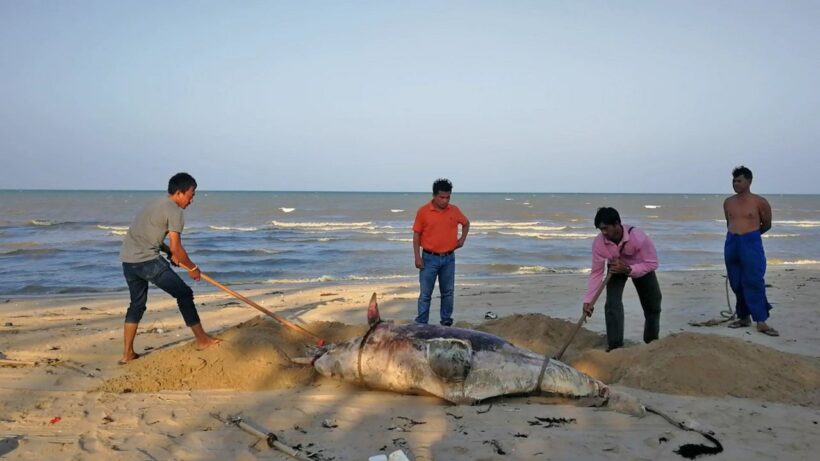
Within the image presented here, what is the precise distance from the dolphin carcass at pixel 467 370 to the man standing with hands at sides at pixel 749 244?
11.0ft

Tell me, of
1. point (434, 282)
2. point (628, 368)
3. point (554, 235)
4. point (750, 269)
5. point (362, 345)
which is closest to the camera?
point (362, 345)

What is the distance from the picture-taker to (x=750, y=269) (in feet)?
21.2

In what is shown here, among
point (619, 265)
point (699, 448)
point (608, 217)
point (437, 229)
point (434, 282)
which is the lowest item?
point (699, 448)

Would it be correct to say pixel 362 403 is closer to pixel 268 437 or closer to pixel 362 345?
pixel 362 345

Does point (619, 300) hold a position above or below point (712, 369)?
above

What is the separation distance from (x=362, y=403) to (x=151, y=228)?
8.61 ft

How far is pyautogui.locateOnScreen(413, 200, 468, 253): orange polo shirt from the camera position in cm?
677

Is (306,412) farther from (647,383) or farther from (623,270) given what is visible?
(623,270)

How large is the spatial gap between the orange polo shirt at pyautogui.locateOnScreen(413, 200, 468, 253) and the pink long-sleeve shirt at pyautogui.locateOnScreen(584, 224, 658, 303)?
1.80m

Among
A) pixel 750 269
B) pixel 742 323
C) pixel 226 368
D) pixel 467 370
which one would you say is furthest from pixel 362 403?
pixel 742 323

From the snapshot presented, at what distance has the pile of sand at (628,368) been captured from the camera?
4363mm

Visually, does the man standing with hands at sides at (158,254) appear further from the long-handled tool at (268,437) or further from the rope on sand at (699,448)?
the rope on sand at (699,448)

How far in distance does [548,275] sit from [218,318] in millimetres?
8190

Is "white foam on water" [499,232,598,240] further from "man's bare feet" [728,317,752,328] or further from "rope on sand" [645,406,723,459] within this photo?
"rope on sand" [645,406,723,459]
